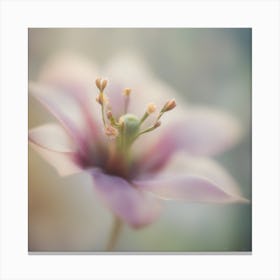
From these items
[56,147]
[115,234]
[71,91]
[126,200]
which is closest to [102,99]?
[71,91]

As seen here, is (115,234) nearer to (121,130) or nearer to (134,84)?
(121,130)

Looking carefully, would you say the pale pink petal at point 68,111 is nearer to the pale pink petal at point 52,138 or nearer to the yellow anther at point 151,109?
the pale pink petal at point 52,138

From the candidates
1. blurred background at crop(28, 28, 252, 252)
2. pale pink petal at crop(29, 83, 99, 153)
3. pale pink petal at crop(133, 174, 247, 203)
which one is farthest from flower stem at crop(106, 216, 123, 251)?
pale pink petal at crop(29, 83, 99, 153)

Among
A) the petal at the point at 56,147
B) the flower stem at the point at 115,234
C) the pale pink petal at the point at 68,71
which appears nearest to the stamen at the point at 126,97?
the pale pink petal at the point at 68,71

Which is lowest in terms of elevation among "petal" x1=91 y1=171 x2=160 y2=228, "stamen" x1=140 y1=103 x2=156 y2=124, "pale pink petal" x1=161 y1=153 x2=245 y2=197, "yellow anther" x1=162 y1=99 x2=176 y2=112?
"petal" x1=91 y1=171 x2=160 y2=228

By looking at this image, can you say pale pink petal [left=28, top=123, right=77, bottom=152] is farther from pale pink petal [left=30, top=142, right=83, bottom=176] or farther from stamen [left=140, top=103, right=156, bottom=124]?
stamen [left=140, top=103, right=156, bottom=124]
